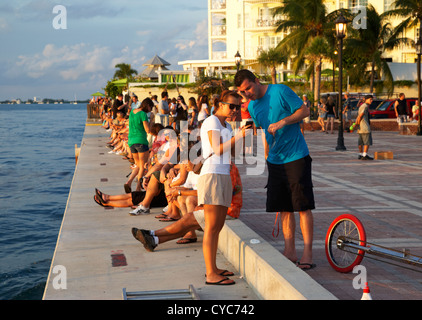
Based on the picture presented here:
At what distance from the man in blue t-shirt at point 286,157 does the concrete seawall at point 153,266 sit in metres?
0.44

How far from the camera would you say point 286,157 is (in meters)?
6.21

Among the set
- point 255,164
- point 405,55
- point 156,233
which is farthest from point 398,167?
point 405,55

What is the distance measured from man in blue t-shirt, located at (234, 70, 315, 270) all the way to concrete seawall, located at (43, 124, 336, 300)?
441 mm

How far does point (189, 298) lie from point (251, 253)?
82 centimetres

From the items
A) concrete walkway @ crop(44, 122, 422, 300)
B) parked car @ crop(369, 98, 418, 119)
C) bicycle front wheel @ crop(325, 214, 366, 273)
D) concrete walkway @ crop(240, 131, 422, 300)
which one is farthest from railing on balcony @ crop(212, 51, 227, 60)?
bicycle front wheel @ crop(325, 214, 366, 273)

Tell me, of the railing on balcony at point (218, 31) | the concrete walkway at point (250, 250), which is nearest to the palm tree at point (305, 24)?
the railing on balcony at point (218, 31)

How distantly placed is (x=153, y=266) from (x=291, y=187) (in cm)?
179

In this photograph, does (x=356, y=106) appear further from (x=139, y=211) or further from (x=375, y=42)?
(x=139, y=211)

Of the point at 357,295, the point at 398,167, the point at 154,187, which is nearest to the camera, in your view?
the point at 357,295

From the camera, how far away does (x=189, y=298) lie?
17.8 feet

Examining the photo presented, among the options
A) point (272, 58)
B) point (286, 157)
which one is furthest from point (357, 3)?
point (286, 157)

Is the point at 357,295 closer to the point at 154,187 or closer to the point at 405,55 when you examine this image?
the point at 154,187

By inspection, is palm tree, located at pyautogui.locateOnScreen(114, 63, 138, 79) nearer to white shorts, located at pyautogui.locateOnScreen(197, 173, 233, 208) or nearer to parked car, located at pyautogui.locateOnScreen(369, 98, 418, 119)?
parked car, located at pyautogui.locateOnScreen(369, 98, 418, 119)

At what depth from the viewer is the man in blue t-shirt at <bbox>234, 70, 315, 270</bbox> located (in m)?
6.11
